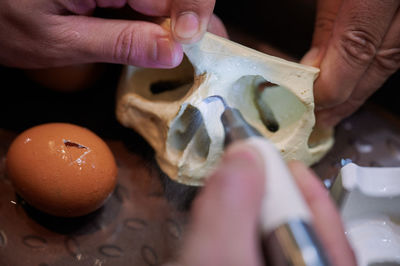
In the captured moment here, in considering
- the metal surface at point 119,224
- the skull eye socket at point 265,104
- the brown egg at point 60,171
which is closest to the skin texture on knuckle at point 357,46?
the skull eye socket at point 265,104

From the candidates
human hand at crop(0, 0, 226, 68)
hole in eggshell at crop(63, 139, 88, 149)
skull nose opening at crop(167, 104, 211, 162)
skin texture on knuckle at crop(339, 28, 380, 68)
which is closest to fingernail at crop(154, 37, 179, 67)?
human hand at crop(0, 0, 226, 68)

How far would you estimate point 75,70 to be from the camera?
953 mm

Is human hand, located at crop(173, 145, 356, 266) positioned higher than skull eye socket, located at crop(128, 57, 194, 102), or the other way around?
human hand, located at crop(173, 145, 356, 266)

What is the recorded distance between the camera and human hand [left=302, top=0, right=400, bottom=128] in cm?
83

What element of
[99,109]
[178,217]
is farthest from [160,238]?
[99,109]

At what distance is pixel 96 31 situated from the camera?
0.81m

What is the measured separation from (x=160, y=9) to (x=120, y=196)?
373 millimetres

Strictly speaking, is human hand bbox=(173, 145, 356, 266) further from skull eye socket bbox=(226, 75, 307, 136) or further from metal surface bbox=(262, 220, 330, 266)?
skull eye socket bbox=(226, 75, 307, 136)

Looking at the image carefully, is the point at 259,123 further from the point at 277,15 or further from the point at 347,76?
the point at 277,15

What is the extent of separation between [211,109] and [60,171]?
0.93ft

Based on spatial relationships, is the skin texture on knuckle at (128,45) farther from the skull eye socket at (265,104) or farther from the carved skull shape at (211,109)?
the skull eye socket at (265,104)

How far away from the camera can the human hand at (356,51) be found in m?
0.83

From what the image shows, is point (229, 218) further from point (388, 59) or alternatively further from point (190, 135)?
point (388, 59)

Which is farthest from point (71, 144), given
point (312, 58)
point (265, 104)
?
→ point (312, 58)
